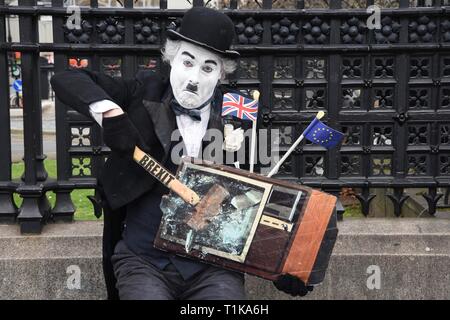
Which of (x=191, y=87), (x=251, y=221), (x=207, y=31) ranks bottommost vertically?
(x=251, y=221)

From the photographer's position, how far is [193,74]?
3.17 meters

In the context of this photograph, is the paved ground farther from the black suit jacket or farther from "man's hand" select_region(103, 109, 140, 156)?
"man's hand" select_region(103, 109, 140, 156)

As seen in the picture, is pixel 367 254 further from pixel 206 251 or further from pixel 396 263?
pixel 206 251

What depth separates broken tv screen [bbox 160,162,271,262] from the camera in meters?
3.02

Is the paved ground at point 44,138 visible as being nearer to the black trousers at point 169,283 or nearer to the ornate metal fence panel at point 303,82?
the ornate metal fence panel at point 303,82

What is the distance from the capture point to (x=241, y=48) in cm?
408

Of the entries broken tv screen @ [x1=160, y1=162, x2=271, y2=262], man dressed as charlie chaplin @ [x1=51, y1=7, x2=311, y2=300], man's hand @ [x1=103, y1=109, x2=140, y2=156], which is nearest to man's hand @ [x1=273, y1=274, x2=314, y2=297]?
man dressed as charlie chaplin @ [x1=51, y1=7, x2=311, y2=300]

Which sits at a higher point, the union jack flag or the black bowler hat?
the black bowler hat

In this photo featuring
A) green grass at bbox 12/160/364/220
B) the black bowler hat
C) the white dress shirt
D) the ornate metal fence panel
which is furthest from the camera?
green grass at bbox 12/160/364/220

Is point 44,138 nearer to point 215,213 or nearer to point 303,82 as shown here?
point 303,82

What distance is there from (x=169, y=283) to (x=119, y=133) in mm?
780

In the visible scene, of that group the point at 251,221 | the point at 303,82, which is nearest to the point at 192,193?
the point at 251,221

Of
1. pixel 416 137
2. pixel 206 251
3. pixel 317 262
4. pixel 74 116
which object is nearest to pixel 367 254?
pixel 416 137

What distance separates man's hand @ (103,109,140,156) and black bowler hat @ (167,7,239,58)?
0.53m
